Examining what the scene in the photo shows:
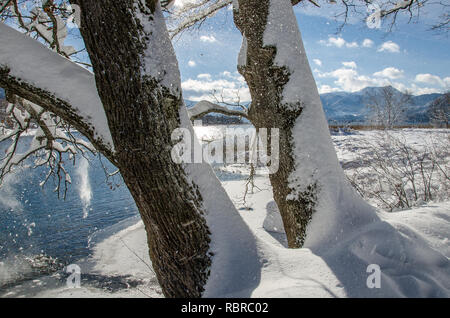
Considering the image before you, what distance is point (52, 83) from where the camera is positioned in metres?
1.65

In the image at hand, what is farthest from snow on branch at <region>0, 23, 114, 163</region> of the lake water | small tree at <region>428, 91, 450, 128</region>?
small tree at <region>428, 91, 450, 128</region>

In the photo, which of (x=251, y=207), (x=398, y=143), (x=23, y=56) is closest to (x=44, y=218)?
(x=251, y=207)

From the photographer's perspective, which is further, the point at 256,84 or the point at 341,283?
the point at 256,84

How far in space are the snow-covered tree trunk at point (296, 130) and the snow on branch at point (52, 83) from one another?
1.47 meters

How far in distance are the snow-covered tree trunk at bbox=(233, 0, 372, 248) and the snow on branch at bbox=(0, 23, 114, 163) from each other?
1.47 m

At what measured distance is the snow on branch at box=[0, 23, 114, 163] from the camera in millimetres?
1607

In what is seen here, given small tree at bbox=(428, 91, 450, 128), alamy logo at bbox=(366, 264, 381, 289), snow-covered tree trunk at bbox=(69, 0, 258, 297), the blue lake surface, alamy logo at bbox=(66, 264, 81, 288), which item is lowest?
alamy logo at bbox=(66, 264, 81, 288)

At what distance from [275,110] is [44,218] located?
422 inches

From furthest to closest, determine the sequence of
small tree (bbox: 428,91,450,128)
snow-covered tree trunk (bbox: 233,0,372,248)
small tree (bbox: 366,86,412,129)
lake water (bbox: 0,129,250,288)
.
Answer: small tree (bbox: 366,86,412,129), small tree (bbox: 428,91,450,128), lake water (bbox: 0,129,250,288), snow-covered tree trunk (bbox: 233,0,372,248)

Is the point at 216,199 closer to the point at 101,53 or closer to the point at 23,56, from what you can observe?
the point at 101,53

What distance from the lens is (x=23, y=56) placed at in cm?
163

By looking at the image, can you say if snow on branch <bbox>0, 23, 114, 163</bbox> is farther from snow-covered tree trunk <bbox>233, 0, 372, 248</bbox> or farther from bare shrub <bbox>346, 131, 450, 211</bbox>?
bare shrub <bbox>346, 131, 450, 211</bbox>

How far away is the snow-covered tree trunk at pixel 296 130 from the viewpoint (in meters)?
2.23

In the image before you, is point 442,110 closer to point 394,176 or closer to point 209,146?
point 394,176
